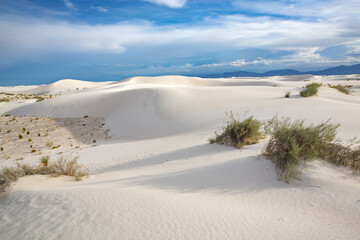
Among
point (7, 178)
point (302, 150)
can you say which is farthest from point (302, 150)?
point (7, 178)

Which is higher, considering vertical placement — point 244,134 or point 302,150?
point 302,150

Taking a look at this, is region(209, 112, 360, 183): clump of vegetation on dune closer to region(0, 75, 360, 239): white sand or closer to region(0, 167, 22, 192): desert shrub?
region(0, 75, 360, 239): white sand

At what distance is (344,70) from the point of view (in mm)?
172125

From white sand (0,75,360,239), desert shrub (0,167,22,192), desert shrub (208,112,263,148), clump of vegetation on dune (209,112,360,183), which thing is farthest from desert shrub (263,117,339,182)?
desert shrub (0,167,22,192)

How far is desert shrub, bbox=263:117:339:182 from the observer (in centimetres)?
357

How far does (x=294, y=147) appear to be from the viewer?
11.8 feet

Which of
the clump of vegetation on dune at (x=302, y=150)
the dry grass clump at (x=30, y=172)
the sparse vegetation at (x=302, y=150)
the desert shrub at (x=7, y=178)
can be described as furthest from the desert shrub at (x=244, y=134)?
the desert shrub at (x=7, y=178)

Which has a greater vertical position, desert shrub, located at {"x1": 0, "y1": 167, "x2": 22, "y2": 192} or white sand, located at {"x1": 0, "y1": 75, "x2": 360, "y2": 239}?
desert shrub, located at {"x1": 0, "y1": 167, "x2": 22, "y2": 192}

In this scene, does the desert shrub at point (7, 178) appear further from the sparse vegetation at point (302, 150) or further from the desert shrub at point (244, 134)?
the desert shrub at point (244, 134)

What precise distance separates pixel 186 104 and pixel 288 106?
596cm

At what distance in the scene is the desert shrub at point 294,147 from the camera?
11.7ft

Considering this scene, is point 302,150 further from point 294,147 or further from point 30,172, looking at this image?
point 30,172

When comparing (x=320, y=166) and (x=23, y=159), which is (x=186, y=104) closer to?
(x=23, y=159)

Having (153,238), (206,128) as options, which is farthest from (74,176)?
(206,128)
